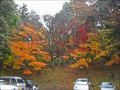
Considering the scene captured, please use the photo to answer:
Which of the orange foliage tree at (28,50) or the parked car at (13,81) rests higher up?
the orange foliage tree at (28,50)

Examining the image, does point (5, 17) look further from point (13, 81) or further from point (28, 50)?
point (28, 50)

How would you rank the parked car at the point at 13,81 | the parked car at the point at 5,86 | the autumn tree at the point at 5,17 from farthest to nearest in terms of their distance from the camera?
the autumn tree at the point at 5,17, the parked car at the point at 13,81, the parked car at the point at 5,86

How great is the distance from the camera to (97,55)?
1367 inches

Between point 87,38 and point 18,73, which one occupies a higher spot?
point 87,38

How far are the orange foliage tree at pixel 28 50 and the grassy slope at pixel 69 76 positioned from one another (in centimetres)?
312

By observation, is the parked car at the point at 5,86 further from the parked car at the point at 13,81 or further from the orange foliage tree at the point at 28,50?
the orange foliage tree at the point at 28,50

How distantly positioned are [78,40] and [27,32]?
8.12m

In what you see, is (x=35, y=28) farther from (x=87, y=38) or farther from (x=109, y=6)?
(x=109, y=6)

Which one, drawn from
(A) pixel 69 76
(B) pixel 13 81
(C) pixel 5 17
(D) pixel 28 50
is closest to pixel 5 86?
(B) pixel 13 81

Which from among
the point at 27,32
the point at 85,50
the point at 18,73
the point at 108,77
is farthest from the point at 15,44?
the point at 108,77

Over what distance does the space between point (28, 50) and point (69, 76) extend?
8776 mm

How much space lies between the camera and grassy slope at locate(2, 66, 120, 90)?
116 ft

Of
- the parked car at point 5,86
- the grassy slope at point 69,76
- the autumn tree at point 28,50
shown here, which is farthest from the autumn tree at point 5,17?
the grassy slope at point 69,76

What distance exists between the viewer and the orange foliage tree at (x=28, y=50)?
3256 cm
